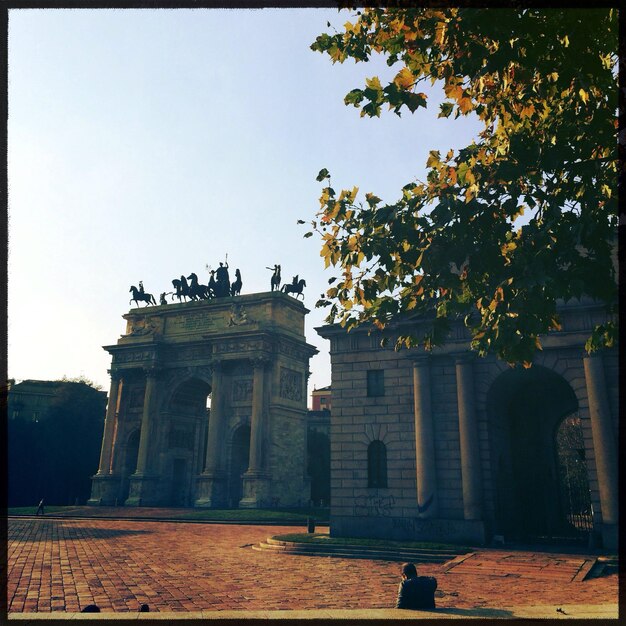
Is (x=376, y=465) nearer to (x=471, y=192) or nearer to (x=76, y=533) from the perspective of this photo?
(x=76, y=533)

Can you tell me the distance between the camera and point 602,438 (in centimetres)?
1930

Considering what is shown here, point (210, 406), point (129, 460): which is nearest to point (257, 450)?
point (210, 406)

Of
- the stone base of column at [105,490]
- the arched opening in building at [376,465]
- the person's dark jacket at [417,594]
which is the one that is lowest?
the stone base of column at [105,490]

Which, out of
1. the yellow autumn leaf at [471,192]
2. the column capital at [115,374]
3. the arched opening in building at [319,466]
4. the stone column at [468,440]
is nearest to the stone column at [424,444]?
the stone column at [468,440]

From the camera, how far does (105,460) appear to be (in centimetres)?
5106

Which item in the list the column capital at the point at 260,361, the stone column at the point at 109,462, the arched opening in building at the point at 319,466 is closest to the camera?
the column capital at the point at 260,361

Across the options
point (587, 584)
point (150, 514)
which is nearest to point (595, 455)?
point (587, 584)

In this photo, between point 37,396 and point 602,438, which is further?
point 37,396

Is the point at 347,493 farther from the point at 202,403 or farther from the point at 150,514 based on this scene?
the point at 202,403

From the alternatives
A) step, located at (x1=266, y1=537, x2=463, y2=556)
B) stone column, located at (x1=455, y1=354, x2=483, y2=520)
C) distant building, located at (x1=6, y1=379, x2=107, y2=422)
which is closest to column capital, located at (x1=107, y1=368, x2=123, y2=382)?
distant building, located at (x1=6, y1=379, x2=107, y2=422)

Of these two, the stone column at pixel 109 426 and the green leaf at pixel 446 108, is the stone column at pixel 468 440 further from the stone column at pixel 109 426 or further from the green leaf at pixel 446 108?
the stone column at pixel 109 426

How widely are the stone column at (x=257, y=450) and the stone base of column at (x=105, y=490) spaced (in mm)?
13358

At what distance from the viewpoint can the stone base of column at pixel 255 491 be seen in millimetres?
42541

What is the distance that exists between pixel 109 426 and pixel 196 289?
1484 cm
